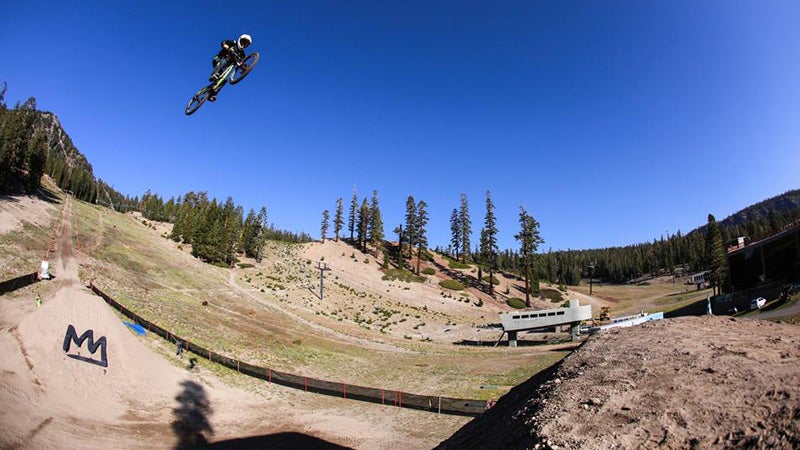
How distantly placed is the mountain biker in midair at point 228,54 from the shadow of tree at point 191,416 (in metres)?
18.3

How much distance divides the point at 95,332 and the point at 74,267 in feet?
72.1

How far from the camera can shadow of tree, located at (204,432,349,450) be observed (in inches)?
812

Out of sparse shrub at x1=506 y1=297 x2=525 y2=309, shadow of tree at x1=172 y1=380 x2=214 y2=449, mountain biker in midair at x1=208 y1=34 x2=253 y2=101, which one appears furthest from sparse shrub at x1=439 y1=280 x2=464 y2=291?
mountain biker in midair at x1=208 y1=34 x2=253 y2=101

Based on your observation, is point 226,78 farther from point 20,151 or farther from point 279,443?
point 20,151

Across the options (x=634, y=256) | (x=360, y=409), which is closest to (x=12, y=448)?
(x=360, y=409)

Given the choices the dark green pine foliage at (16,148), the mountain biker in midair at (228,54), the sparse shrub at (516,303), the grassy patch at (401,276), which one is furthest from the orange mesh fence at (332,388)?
the sparse shrub at (516,303)

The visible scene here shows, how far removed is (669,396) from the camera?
7.21 m

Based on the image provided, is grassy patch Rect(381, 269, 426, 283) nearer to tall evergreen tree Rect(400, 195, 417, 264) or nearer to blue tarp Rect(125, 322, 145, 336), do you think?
tall evergreen tree Rect(400, 195, 417, 264)

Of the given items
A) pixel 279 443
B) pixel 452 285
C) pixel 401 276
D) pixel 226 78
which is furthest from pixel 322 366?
pixel 452 285

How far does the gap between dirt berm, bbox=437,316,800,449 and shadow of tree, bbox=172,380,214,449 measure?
16372 millimetres

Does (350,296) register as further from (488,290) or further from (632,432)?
(632,432)

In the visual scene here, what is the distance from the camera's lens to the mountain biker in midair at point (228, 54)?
52.5ft

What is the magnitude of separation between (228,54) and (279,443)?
19.5 meters

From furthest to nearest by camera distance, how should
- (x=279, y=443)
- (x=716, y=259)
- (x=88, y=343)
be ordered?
(x=716, y=259), (x=88, y=343), (x=279, y=443)
